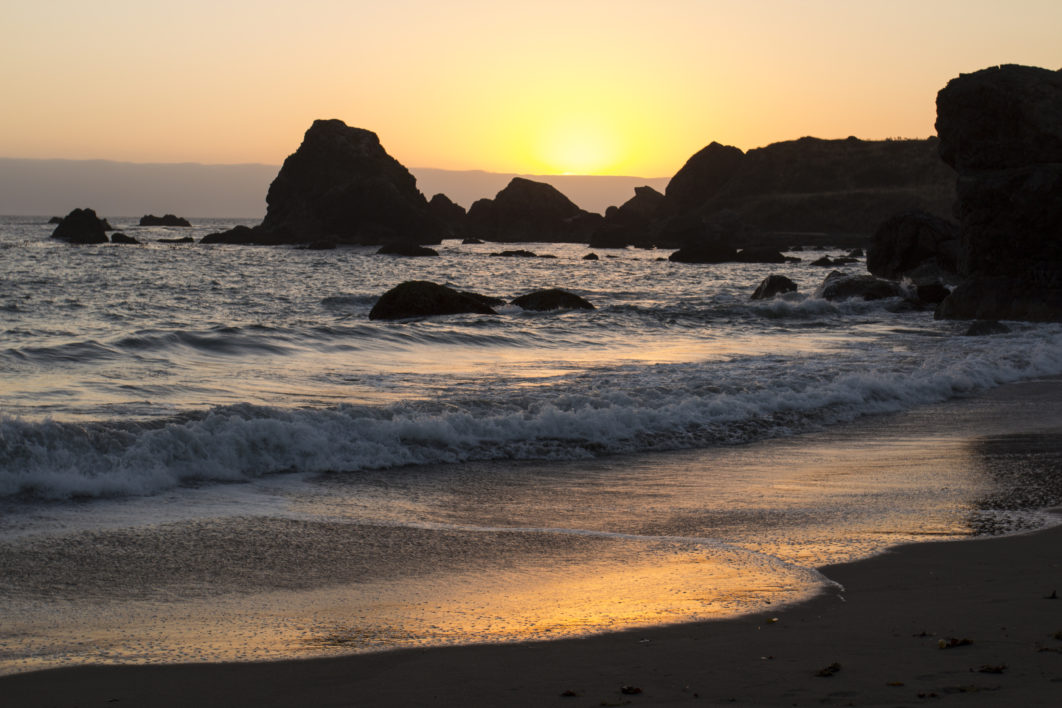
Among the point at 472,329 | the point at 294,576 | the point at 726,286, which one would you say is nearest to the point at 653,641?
the point at 294,576

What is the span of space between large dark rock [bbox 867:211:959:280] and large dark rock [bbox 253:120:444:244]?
2617 inches

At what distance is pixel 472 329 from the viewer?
19.6m

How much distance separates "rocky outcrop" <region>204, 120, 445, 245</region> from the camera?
9900cm

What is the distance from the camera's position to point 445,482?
783 cm

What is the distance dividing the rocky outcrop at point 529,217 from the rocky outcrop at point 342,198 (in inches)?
455

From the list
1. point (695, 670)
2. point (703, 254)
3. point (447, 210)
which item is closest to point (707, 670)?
point (695, 670)

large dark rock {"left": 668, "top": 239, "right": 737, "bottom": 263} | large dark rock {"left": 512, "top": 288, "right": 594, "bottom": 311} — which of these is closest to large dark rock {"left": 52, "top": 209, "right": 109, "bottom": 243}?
large dark rock {"left": 668, "top": 239, "right": 737, "bottom": 263}

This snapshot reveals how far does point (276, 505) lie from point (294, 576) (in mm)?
1798

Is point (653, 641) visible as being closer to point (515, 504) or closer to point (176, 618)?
point (176, 618)

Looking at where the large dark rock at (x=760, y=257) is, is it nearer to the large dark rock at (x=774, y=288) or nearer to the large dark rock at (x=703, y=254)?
the large dark rock at (x=703, y=254)

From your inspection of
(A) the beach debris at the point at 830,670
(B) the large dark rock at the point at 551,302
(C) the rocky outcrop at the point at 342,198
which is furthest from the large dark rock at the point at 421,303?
(C) the rocky outcrop at the point at 342,198

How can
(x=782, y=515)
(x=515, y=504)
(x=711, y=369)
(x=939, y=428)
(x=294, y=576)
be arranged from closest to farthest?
(x=294, y=576)
(x=782, y=515)
(x=515, y=504)
(x=939, y=428)
(x=711, y=369)

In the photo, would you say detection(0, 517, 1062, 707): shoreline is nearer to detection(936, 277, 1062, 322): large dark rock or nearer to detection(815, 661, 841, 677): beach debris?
detection(815, 661, 841, 677): beach debris

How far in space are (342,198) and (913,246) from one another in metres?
75.5
